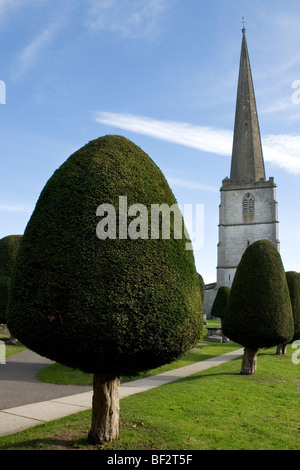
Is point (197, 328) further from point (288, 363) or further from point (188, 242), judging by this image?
point (288, 363)

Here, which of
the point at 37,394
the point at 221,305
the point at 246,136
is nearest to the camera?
the point at 37,394

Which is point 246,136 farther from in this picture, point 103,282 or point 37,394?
point 103,282

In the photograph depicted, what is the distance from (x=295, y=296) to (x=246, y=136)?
1948 inches

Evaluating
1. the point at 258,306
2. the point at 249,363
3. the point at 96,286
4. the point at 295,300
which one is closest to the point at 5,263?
the point at 249,363

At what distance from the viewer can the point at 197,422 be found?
7281 millimetres

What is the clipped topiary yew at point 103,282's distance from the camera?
4.88 m

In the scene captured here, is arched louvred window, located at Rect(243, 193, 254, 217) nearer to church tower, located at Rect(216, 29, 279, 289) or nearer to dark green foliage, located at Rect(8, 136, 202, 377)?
church tower, located at Rect(216, 29, 279, 289)

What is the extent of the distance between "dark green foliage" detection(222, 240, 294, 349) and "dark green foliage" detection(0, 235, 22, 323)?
13.0 m

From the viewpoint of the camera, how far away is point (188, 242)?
6137 mm

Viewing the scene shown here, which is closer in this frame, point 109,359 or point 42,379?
point 109,359

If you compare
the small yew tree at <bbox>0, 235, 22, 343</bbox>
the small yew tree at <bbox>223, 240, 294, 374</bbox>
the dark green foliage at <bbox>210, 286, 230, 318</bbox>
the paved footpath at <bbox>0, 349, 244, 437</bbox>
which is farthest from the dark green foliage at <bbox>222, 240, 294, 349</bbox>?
the dark green foliage at <bbox>210, 286, 230, 318</bbox>
